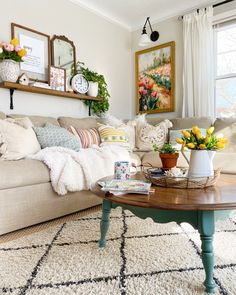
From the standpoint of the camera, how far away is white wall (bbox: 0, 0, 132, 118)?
114 inches

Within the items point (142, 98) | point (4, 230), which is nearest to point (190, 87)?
point (142, 98)

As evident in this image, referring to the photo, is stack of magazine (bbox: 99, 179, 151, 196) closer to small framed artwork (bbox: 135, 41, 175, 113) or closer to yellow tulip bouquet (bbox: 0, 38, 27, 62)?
yellow tulip bouquet (bbox: 0, 38, 27, 62)

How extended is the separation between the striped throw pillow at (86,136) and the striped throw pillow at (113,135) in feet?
0.25

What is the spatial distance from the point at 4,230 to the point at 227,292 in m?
1.36

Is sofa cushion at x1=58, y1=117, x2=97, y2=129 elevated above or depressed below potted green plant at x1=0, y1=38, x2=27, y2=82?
below

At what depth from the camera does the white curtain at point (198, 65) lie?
341 cm

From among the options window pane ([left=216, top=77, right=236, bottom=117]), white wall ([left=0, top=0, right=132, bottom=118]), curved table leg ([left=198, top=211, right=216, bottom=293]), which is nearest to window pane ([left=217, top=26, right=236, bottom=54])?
window pane ([left=216, top=77, right=236, bottom=117])

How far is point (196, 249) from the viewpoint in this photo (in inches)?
56.1

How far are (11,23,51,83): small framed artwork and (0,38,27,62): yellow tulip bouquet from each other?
238 mm

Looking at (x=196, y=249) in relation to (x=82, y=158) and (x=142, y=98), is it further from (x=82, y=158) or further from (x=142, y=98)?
(x=142, y=98)

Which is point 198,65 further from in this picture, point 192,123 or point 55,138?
point 55,138

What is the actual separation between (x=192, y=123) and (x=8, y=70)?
2.18 m

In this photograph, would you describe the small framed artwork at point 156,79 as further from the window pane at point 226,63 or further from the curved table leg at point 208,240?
the curved table leg at point 208,240

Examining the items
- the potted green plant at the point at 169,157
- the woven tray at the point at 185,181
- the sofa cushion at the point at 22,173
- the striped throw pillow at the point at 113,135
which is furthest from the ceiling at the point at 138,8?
the woven tray at the point at 185,181
